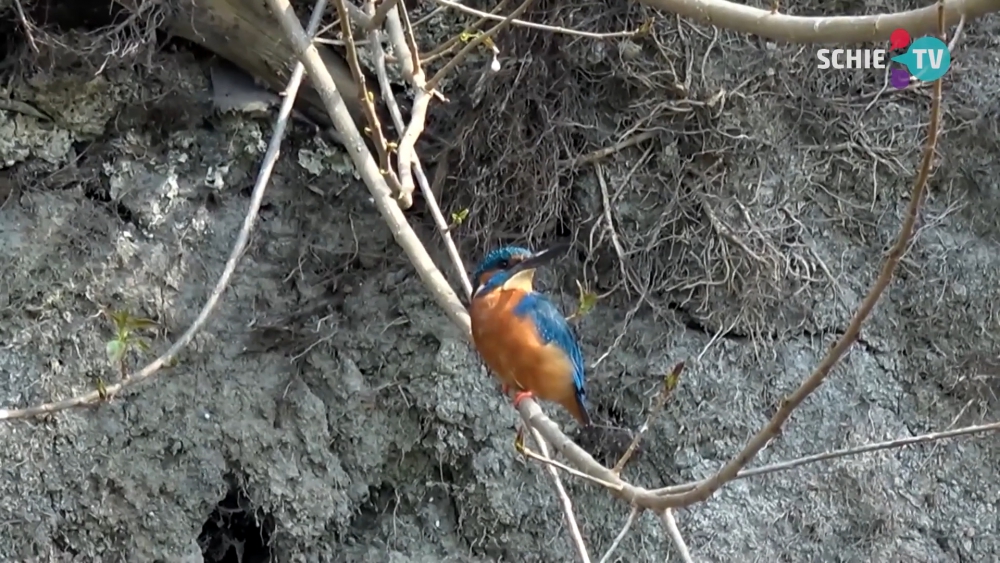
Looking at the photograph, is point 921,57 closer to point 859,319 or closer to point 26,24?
point 859,319

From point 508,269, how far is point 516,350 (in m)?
0.19

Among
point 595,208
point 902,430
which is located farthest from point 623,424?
point 902,430

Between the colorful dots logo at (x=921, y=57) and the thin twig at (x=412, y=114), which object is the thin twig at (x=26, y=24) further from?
the colorful dots logo at (x=921, y=57)

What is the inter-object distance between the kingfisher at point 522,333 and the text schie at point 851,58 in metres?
1.15

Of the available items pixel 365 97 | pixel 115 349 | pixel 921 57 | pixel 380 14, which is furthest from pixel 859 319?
pixel 921 57

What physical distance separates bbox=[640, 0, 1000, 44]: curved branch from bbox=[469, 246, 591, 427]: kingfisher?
2.42 ft

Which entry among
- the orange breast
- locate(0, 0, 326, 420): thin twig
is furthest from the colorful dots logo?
locate(0, 0, 326, 420): thin twig

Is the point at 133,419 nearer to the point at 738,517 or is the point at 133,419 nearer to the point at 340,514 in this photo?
the point at 340,514

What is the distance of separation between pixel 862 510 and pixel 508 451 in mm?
944

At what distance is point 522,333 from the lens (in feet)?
7.20

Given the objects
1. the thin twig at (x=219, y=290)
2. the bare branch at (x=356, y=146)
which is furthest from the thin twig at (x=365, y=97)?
the thin twig at (x=219, y=290)

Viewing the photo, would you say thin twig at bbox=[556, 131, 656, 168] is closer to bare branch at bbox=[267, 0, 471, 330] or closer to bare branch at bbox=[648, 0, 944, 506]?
bare branch at bbox=[267, 0, 471, 330]

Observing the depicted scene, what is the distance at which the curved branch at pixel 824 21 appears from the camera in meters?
1.22

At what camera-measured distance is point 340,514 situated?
2.61 meters
